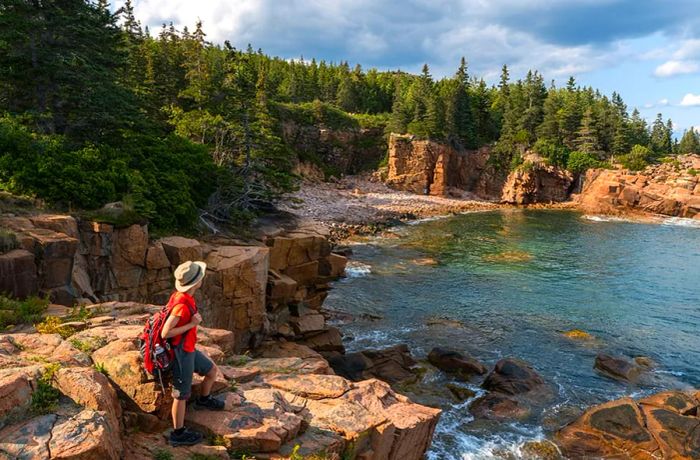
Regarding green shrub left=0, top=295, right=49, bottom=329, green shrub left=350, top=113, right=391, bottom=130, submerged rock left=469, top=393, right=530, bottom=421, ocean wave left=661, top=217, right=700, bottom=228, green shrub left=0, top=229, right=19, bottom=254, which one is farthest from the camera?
green shrub left=350, top=113, right=391, bottom=130

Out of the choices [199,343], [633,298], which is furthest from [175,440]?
[633,298]

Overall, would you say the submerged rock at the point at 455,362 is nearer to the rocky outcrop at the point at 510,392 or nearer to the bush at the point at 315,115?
the rocky outcrop at the point at 510,392

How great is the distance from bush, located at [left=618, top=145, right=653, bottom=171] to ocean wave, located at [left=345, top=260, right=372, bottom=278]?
5909cm

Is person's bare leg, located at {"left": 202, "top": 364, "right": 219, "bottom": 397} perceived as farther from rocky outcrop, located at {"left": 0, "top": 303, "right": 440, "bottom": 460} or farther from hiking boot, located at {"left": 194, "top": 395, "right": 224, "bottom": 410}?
rocky outcrop, located at {"left": 0, "top": 303, "right": 440, "bottom": 460}

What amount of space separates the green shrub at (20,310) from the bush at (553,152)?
80.2 meters

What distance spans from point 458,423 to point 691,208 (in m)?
68.3

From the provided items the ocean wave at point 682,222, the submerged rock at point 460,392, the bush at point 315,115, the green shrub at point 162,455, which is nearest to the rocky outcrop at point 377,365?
the submerged rock at point 460,392

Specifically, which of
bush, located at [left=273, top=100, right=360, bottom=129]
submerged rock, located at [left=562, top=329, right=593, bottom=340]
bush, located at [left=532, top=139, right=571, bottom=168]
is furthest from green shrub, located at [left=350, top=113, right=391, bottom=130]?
submerged rock, located at [left=562, top=329, right=593, bottom=340]

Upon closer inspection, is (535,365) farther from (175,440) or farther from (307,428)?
(175,440)

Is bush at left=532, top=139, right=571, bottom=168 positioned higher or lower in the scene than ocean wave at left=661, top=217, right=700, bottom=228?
higher

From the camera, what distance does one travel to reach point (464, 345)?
25.2 meters

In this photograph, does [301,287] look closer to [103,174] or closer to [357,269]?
[103,174]

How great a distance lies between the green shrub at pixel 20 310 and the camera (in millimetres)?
10539

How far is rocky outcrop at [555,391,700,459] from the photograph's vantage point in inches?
621
